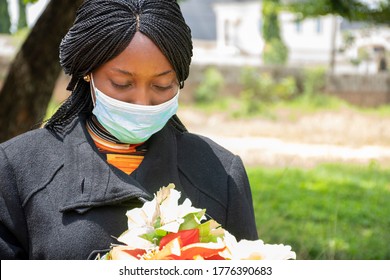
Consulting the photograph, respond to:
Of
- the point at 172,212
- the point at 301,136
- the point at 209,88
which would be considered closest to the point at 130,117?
the point at 172,212

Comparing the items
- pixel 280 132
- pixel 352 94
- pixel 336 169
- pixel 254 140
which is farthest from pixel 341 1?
pixel 352 94

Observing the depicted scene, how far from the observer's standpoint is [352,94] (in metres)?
24.3

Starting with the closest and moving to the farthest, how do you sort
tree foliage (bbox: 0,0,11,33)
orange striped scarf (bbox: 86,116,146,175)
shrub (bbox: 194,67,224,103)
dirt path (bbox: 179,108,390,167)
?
1. orange striped scarf (bbox: 86,116,146,175)
2. dirt path (bbox: 179,108,390,167)
3. tree foliage (bbox: 0,0,11,33)
4. shrub (bbox: 194,67,224,103)

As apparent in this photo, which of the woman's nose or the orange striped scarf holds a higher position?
the woman's nose

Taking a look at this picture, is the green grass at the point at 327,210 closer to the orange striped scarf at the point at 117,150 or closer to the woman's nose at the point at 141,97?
the orange striped scarf at the point at 117,150

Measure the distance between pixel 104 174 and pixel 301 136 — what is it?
1473 cm

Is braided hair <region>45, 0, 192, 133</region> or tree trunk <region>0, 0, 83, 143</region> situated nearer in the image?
braided hair <region>45, 0, 192, 133</region>

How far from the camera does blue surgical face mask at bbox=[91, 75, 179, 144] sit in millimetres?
2016

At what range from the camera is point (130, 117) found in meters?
2.03

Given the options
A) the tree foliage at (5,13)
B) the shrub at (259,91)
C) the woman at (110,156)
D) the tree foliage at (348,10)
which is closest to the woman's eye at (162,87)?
the woman at (110,156)

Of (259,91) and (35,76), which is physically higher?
(35,76)

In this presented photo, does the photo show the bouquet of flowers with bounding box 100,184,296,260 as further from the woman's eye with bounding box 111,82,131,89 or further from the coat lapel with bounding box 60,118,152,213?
the woman's eye with bounding box 111,82,131,89

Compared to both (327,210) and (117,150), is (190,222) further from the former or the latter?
(327,210)

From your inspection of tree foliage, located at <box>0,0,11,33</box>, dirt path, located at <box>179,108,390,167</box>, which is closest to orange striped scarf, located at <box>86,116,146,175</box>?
dirt path, located at <box>179,108,390,167</box>
